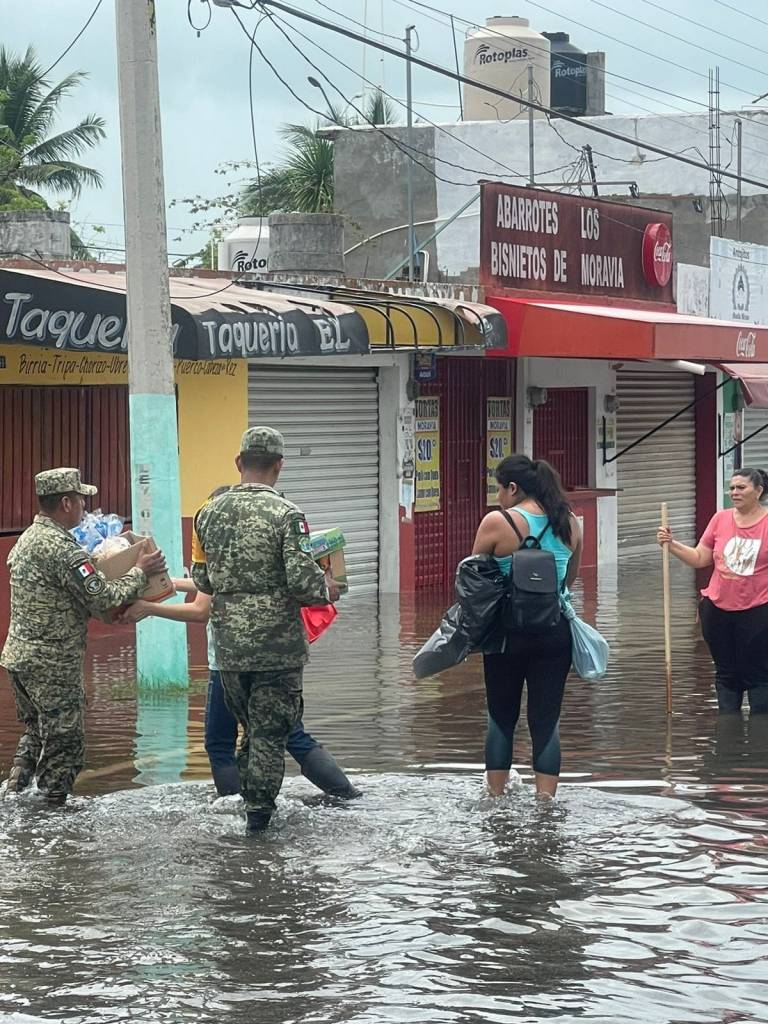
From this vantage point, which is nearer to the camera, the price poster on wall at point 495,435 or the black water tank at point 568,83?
the price poster on wall at point 495,435

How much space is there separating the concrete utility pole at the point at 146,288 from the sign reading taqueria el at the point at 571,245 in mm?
8374

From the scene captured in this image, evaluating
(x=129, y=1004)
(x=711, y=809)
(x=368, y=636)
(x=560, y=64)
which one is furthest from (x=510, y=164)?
(x=129, y=1004)

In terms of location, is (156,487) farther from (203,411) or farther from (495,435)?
(495,435)

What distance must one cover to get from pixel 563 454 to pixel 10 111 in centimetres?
2960

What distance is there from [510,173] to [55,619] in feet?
92.5

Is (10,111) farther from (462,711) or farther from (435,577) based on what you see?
(462,711)

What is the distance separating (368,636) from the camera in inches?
592

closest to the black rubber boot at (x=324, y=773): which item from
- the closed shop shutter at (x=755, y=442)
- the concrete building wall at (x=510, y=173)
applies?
the closed shop shutter at (x=755, y=442)

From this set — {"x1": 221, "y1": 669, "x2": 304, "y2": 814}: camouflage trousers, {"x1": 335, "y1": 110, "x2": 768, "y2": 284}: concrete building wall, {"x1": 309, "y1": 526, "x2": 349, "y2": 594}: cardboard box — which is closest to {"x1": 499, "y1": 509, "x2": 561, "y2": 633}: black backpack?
{"x1": 309, "y1": 526, "x2": 349, "y2": 594}: cardboard box

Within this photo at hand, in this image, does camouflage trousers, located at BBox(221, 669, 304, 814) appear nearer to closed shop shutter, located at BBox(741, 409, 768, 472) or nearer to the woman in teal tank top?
the woman in teal tank top

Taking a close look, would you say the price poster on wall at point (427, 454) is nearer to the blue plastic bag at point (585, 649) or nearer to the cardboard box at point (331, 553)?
the blue plastic bag at point (585, 649)

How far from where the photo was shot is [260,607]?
23.7ft

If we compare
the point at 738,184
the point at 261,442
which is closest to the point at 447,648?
the point at 261,442

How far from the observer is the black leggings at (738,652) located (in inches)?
407
